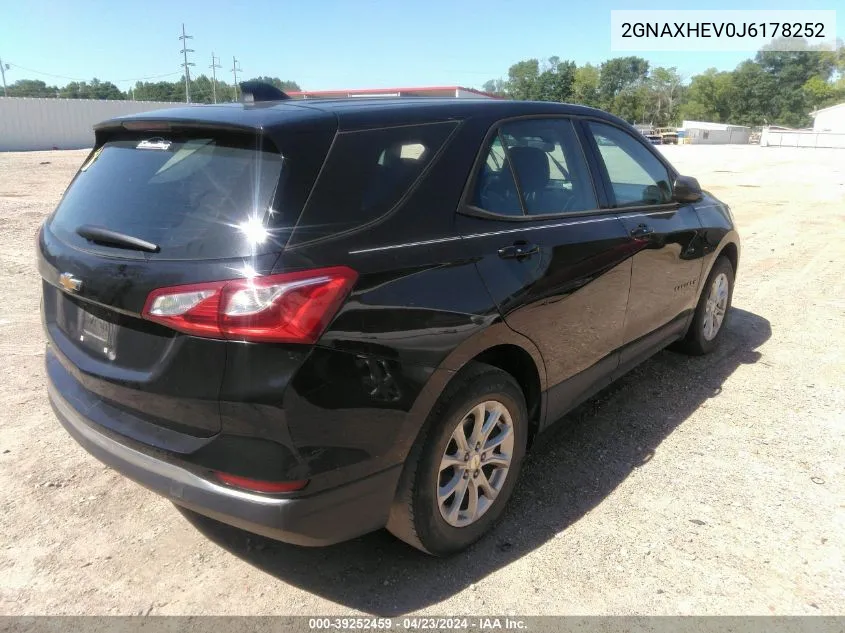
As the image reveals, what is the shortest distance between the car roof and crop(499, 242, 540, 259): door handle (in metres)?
0.61

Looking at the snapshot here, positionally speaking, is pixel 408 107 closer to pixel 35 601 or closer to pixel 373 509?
pixel 373 509

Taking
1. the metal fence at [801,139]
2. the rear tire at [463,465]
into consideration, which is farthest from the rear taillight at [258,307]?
the metal fence at [801,139]

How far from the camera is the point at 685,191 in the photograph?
421 centimetres

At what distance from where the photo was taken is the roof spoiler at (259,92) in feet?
9.75

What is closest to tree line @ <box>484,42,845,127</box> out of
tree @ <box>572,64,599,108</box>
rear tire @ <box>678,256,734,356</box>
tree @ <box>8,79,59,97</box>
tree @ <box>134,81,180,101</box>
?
tree @ <box>572,64,599,108</box>

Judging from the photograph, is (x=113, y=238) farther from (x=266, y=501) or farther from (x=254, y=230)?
(x=266, y=501)

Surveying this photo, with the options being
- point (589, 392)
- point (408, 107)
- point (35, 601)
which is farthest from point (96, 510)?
point (589, 392)

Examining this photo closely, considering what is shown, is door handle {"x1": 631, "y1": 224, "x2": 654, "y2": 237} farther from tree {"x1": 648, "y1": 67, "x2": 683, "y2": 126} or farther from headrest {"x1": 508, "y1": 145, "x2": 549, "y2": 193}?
tree {"x1": 648, "y1": 67, "x2": 683, "y2": 126}

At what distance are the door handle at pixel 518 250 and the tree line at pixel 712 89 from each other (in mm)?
108339

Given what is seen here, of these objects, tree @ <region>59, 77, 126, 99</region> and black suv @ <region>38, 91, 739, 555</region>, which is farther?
tree @ <region>59, 77, 126, 99</region>

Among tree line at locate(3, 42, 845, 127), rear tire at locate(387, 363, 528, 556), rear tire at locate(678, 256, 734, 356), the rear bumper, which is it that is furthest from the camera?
tree line at locate(3, 42, 845, 127)

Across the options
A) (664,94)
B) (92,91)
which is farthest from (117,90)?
(664,94)

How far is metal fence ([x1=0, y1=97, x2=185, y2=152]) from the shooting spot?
116 ft

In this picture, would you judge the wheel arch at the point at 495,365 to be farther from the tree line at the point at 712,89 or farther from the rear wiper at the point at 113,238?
the tree line at the point at 712,89
